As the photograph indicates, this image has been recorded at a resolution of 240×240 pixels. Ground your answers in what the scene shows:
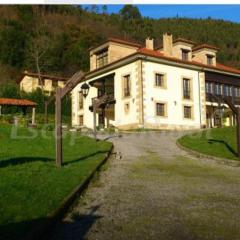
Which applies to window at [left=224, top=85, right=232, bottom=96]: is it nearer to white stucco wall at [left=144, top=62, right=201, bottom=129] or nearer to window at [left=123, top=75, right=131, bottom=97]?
white stucco wall at [left=144, top=62, right=201, bottom=129]

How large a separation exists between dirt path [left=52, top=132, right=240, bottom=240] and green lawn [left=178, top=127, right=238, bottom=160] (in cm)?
315

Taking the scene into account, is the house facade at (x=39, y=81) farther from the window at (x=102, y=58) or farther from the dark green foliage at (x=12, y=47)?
the window at (x=102, y=58)

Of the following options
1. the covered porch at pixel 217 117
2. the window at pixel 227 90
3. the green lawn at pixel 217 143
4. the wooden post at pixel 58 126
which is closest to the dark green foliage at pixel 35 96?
the covered porch at pixel 217 117

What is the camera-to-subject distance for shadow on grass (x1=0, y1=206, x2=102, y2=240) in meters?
6.39

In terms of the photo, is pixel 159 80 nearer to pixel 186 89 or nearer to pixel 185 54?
pixel 186 89

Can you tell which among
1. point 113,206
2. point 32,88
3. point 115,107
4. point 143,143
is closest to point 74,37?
point 32,88

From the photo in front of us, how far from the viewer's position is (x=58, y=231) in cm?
732

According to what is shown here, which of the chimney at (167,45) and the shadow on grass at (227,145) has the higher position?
the chimney at (167,45)

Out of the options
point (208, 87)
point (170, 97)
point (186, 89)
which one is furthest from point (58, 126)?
point (208, 87)

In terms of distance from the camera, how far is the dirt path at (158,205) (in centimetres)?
737

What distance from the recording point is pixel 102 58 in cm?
4578

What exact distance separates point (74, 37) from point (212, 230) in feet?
221

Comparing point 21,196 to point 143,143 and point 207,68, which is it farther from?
point 207,68

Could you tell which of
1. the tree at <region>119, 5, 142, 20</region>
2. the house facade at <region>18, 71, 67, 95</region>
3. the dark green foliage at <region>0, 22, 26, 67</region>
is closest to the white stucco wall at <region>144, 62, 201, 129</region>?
the house facade at <region>18, 71, 67, 95</region>
